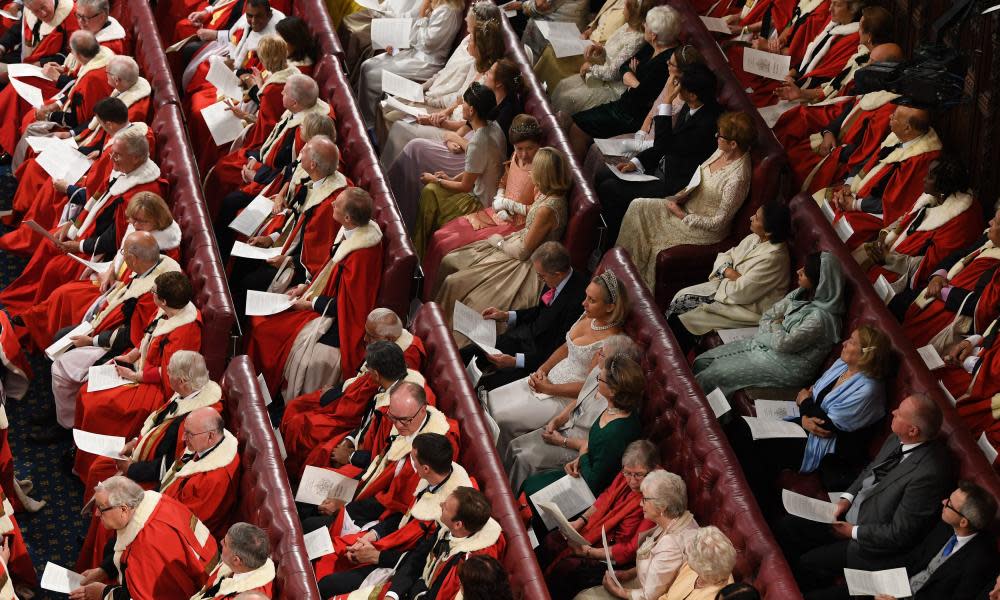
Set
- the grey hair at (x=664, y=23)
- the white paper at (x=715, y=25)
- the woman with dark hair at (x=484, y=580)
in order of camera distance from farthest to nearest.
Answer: the white paper at (x=715, y=25) → the grey hair at (x=664, y=23) → the woman with dark hair at (x=484, y=580)

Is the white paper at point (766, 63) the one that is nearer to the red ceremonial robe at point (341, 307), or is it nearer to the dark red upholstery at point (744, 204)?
the dark red upholstery at point (744, 204)

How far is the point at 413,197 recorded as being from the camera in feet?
28.3

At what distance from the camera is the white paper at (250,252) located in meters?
7.75

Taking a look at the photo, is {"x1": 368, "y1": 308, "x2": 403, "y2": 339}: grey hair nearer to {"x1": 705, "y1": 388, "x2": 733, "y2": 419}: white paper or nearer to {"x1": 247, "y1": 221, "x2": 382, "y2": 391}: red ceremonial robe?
{"x1": 247, "y1": 221, "x2": 382, "y2": 391}: red ceremonial robe

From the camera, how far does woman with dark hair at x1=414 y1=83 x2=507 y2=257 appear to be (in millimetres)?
8156

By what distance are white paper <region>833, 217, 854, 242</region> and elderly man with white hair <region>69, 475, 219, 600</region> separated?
352 cm

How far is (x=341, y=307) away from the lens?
748 centimetres

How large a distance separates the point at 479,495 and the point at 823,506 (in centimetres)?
154

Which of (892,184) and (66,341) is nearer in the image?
(66,341)

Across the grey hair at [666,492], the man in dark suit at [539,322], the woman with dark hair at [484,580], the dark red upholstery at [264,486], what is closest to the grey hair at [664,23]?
the man in dark suit at [539,322]

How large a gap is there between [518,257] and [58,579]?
9.62 ft

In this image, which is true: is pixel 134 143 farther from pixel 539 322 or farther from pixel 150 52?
pixel 539 322

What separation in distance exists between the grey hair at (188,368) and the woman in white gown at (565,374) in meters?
1.39

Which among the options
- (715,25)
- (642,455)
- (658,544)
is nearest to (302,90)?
(715,25)
